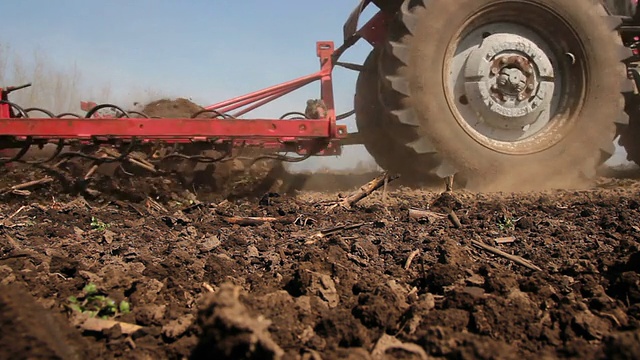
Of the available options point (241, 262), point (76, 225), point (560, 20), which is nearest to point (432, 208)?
point (241, 262)

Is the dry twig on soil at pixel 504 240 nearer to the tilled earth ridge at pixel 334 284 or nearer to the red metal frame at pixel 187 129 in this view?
the tilled earth ridge at pixel 334 284

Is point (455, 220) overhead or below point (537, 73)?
below

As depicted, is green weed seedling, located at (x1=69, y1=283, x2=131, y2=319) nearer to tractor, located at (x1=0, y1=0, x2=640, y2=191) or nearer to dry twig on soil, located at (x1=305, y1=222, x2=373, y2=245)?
dry twig on soil, located at (x1=305, y1=222, x2=373, y2=245)

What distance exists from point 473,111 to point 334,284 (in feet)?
9.57

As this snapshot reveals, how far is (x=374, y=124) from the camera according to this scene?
209 inches

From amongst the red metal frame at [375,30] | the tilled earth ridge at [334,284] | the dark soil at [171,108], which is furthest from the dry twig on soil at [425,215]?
the dark soil at [171,108]

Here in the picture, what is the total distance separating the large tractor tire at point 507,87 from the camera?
414 cm

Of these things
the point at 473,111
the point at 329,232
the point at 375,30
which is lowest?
the point at 329,232

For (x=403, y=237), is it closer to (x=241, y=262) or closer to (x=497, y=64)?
(x=241, y=262)

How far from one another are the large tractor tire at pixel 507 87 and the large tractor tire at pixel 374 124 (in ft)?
1.71

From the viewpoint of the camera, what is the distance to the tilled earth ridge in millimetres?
1290

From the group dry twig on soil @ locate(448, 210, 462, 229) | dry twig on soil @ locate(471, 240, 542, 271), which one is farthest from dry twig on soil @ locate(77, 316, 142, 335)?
dry twig on soil @ locate(448, 210, 462, 229)

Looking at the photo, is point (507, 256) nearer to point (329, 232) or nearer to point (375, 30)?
point (329, 232)

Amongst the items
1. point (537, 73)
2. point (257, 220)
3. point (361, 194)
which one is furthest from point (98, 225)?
point (537, 73)
